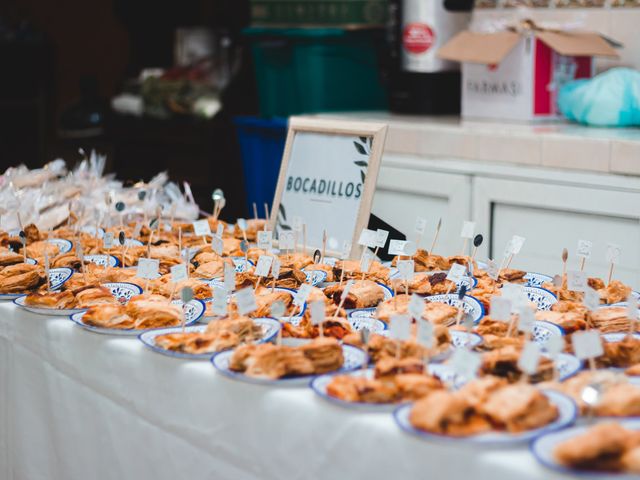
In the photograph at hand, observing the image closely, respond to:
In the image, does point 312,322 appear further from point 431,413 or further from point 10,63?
point 10,63

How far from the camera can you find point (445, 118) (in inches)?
157

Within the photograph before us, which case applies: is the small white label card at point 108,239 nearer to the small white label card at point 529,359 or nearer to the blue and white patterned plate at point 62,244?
the blue and white patterned plate at point 62,244

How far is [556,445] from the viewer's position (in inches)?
48.9

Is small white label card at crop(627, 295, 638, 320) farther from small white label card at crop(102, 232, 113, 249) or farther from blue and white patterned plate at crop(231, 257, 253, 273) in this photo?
small white label card at crop(102, 232, 113, 249)

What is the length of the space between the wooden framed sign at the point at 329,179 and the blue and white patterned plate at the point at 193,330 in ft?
2.22

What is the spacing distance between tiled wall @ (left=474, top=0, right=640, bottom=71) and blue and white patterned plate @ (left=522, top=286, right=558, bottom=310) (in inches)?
80.1

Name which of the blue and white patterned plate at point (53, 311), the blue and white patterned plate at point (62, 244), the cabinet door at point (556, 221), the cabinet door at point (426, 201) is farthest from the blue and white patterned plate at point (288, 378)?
the cabinet door at point (426, 201)

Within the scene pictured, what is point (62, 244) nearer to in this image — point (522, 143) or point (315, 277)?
point (315, 277)

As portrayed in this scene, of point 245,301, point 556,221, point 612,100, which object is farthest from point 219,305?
point 612,100

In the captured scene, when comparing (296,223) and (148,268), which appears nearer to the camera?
(148,268)

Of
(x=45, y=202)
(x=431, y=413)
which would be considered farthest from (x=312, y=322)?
(x=45, y=202)

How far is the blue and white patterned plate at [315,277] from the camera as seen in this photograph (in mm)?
2175

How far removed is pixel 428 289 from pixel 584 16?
2205 mm

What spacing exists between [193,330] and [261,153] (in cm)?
238
